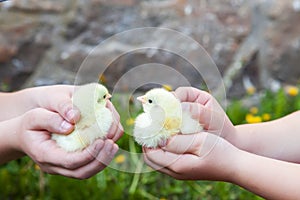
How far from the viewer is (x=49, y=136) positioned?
0.86 meters

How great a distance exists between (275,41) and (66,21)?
2.02 ft

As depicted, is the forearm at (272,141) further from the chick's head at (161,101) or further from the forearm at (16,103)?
the forearm at (16,103)

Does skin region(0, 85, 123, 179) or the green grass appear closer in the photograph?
skin region(0, 85, 123, 179)

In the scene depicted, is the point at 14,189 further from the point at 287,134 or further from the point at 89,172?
the point at 287,134

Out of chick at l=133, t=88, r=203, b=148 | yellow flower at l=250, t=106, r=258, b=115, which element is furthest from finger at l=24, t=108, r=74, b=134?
yellow flower at l=250, t=106, r=258, b=115

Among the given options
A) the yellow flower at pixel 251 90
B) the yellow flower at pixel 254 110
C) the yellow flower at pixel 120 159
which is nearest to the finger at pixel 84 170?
the yellow flower at pixel 120 159

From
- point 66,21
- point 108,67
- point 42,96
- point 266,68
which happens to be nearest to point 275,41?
point 266,68

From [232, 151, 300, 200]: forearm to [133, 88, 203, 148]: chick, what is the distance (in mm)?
83

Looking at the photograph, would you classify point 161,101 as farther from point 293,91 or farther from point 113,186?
point 293,91

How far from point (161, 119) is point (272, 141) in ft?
0.89

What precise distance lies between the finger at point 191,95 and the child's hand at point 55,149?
0.10 meters

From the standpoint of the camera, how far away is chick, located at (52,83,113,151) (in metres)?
0.78

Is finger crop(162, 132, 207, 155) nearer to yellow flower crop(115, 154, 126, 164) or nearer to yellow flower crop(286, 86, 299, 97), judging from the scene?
yellow flower crop(115, 154, 126, 164)

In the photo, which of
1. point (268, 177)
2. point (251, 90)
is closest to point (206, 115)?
point (268, 177)
